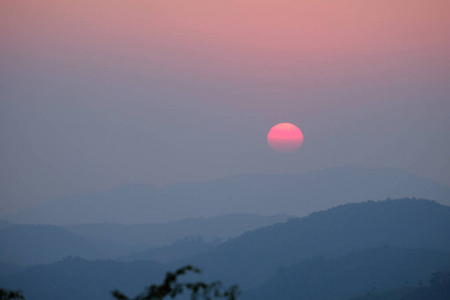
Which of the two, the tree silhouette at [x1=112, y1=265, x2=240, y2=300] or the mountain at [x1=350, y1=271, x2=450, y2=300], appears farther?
the mountain at [x1=350, y1=271, x2=450, y2=300]

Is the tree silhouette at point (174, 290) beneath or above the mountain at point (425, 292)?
beneath

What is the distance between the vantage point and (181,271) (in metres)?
16.8

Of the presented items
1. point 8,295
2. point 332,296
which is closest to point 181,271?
point 8,295

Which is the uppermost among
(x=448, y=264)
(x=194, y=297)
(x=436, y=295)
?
(x=448, y=264)

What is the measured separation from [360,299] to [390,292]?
9.00 meters

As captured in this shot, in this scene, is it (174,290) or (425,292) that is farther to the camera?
(425,292)

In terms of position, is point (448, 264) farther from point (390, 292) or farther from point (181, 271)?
point (181, 271)

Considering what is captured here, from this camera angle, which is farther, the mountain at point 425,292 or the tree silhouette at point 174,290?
the mountain at point 425,292

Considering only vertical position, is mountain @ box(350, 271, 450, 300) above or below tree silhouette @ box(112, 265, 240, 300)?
above

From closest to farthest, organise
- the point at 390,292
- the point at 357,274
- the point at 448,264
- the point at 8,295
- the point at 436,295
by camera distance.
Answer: the point at 8,295, the point at 436,295, the point at 390,292, the point at 448,264, the point at 357,274

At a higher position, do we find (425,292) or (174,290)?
(425,292)

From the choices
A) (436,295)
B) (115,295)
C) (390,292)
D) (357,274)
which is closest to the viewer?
(115,295)

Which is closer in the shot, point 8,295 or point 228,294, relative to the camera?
point 228,294

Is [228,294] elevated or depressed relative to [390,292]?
depressed
